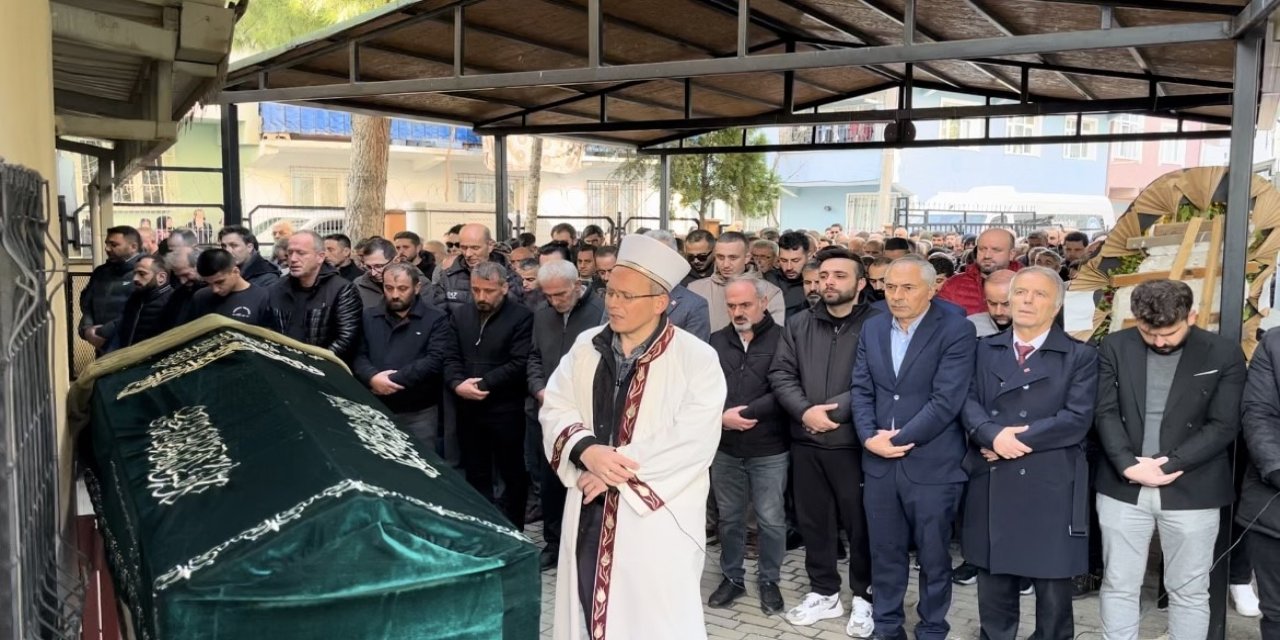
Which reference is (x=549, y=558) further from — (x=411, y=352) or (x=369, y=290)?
(x=369, y=290)

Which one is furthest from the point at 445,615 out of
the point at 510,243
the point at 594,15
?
the point at 510,243

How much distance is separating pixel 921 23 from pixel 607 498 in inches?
258

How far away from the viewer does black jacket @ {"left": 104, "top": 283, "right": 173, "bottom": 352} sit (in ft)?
A: 22.1

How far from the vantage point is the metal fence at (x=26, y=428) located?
5.87ft

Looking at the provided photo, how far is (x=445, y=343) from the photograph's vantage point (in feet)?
20.1

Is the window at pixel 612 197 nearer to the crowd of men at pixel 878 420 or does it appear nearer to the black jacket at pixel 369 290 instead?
the black jacket at pixel 369 290

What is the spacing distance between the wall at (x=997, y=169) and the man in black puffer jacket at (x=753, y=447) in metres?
32.3

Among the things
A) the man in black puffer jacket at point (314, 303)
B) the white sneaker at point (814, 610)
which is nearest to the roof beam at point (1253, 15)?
the white sneaker at point (814, 610)

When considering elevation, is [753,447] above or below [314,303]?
Answer: below

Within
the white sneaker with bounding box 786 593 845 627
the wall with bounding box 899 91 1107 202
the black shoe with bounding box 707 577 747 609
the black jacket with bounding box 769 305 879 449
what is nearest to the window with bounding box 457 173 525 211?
the wall with bounding box 899 91 1107 202

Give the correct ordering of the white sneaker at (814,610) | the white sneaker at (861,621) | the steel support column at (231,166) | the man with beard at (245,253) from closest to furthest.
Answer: the white sneaker at (861,621)
the white sneaker at (814,610)
the man with beard at (245,253)
the steel support column at (231,166)

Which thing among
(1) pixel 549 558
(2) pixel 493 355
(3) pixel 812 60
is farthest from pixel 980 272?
(1) pixel 549 558

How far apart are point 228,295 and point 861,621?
3981 millimetres

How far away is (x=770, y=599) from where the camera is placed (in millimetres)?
5465
